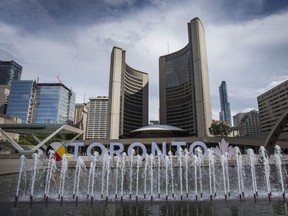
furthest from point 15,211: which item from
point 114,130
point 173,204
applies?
point 114,130

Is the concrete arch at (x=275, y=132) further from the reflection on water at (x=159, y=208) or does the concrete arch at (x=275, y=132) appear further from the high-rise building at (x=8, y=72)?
the high-rise building at (x=8, y=72)

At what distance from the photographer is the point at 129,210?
36.5ft

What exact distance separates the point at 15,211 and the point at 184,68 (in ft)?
413

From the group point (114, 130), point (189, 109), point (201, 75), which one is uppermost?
point (201, 75)

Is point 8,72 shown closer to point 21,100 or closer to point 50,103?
point 21,100

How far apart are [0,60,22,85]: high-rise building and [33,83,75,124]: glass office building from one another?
57.5 metres

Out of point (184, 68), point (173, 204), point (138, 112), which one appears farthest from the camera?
point (138, 112)

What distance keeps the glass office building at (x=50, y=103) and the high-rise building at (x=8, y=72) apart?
5750 cm

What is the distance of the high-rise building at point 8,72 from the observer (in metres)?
182

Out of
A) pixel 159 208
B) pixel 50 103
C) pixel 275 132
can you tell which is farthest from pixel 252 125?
pixel 159 208

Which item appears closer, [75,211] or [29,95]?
[75,211]

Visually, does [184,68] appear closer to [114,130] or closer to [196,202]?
[114,130]

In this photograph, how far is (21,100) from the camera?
135 meters

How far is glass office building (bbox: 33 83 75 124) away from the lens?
140250mm
